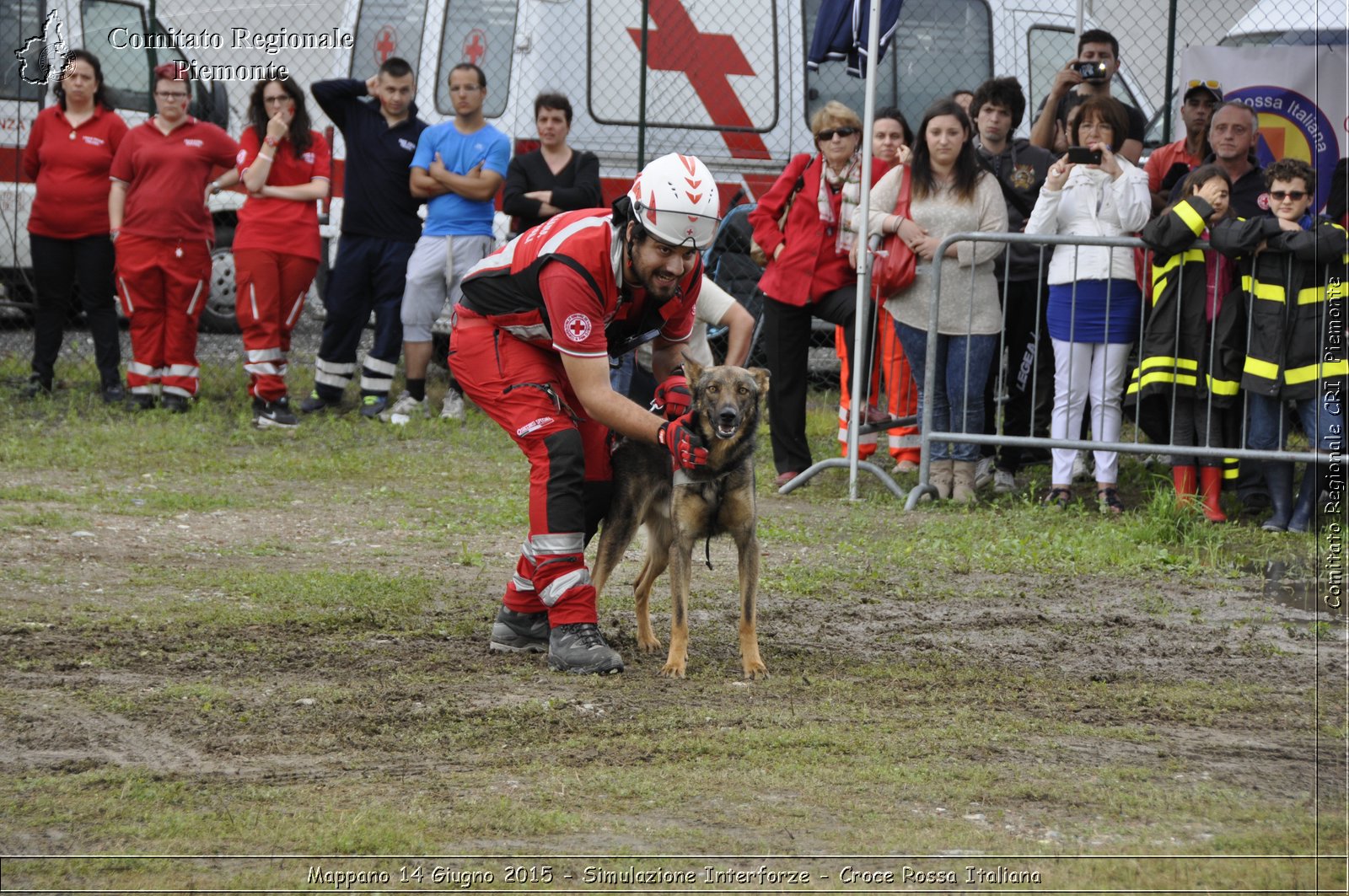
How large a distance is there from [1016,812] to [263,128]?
28.9 ft

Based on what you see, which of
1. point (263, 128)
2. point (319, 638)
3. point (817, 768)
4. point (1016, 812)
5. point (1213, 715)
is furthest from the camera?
point (263, 128)

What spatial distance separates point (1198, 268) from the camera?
859 cm

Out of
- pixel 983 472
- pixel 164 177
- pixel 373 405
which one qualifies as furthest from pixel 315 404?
pixel 983 472

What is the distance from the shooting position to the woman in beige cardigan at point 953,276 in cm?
903

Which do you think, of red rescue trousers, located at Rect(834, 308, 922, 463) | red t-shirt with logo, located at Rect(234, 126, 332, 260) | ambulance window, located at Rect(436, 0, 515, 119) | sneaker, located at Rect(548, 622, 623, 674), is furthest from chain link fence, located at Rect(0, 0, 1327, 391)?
sneaker, located at Rect(548, 622, 623, 674)

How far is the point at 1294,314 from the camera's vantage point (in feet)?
27.1

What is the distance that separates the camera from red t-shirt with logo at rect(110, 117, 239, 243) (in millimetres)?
11273

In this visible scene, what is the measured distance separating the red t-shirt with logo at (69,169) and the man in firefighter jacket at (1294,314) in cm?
791

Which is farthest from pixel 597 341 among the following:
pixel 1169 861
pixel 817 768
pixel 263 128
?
pixel 263 128

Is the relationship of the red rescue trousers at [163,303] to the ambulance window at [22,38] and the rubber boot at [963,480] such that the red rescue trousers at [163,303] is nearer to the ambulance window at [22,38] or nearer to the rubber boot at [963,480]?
the ambulance window at [22,38]

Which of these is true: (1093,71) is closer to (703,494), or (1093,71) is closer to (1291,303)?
(1291,303)

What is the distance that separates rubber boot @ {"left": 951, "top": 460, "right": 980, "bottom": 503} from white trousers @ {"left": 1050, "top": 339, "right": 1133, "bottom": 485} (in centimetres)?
51

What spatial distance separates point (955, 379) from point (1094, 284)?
0.98 m

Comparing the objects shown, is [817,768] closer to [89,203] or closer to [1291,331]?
[1291,331]
